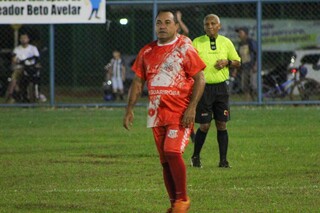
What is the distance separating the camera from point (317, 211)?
32.4ft

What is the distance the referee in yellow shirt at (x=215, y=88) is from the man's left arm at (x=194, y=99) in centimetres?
413

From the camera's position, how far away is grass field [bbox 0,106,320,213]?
10.6 meters

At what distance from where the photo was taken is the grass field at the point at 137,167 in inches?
416

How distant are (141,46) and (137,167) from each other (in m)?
14.4

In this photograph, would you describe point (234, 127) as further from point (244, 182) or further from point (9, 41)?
point (9, 41)

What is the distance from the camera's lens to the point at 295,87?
26.5m

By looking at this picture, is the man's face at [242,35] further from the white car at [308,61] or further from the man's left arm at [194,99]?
the man's left arm at [194,99]

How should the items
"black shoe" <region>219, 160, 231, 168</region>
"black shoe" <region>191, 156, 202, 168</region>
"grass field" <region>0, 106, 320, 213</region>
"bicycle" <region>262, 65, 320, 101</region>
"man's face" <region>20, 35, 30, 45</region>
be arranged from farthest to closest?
1. "man's face" <region>20, 35, 30, 45</region>
2. "bicycle" <region>262, 65, 320, 101</region>
3. "black shoe" <region>191, 156, 202, 168</region>
4. "black shoe" <region>219, 160, 231, 168</region>
5. "grass field" <region>0, 106, 320, 213</region>

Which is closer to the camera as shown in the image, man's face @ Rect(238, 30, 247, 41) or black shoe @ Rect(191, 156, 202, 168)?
black shoe @ Rect(191, 156, 202, 168)

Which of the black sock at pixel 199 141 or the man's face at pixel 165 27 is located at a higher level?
the man's face at pixel 165 27

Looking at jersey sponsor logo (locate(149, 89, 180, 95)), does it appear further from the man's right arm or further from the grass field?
the grass field

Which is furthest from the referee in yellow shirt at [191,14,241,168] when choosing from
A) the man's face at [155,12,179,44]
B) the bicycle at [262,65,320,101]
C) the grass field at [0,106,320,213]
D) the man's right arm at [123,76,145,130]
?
the bicycle at [262,65,320,101]

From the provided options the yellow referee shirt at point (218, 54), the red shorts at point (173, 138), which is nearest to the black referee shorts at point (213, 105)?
A: the yellow referee shirt at point (218, 54)

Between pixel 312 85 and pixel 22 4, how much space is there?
7.29 metres
